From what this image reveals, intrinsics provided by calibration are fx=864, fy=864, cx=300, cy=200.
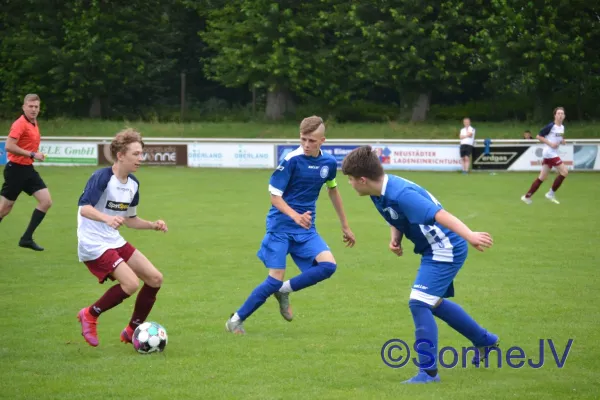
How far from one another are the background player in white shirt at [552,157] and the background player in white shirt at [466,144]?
774 cm

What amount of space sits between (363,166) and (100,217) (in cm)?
216

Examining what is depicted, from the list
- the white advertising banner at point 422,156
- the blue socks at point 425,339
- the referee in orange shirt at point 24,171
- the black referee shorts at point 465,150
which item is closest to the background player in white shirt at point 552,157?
the black referee shorts at point 465,150

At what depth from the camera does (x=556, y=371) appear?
6266mm

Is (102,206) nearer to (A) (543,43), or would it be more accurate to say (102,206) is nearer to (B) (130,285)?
(B) (130,285)

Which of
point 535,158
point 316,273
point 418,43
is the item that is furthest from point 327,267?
point 418,43

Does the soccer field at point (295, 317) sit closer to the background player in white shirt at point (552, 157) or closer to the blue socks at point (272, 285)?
the blue socks at point (272, 285)

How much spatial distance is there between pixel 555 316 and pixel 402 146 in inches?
836

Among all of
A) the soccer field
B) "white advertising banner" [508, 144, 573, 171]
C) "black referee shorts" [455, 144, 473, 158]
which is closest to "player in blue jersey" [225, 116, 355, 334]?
the soccer field

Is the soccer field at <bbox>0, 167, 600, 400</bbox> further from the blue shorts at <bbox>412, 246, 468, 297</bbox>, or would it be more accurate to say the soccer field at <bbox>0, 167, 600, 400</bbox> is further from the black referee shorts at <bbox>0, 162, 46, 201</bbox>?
the black referee shorts at <bbox>0, 162, 46, 201</bbox>

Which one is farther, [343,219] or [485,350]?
[343,219]

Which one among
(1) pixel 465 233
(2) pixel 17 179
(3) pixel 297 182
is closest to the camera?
(1) pixel 465 233

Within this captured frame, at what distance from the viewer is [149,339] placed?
22.4 ft

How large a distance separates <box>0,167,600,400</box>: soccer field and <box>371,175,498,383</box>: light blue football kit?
0.93 feet

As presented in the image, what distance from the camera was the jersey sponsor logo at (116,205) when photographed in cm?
711
